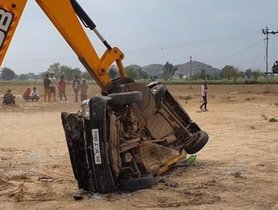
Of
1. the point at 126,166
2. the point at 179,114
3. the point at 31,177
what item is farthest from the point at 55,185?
the point at 179,114

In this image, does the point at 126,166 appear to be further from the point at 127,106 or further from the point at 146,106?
the point at 146,106

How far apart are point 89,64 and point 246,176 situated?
122 inches

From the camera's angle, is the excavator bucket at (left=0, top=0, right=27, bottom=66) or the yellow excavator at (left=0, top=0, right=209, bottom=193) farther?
the yellow excavator at (left=0, top=0, right=209, bottom=193)

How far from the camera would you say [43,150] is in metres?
11.5

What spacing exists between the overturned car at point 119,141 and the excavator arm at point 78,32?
0.40 meters

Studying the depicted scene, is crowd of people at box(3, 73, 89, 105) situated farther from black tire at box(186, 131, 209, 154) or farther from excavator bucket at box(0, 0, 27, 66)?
excavator bucket at box(0, 0, 27, 66)

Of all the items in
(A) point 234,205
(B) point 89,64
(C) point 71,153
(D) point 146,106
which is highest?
(B) point 89,64

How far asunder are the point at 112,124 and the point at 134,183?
885mm

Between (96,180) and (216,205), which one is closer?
(216,205)

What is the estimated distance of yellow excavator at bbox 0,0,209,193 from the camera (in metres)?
6.79

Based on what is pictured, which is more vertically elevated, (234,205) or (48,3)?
(48,3)

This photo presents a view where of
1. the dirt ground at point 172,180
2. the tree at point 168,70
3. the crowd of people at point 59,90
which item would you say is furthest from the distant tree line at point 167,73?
the dirt ground at point 172,180

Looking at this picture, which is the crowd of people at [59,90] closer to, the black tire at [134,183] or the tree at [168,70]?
the black tire at [134,183]

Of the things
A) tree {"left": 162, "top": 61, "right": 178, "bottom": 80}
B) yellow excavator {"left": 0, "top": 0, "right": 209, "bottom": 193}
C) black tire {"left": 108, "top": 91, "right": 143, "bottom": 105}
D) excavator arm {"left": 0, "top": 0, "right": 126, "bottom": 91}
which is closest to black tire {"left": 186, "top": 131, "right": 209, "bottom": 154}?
yellow excavator {"left": 0, "top": 0, "right": 209, "bottom": 193}
